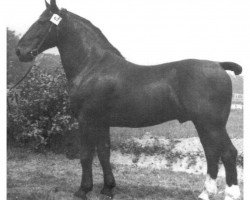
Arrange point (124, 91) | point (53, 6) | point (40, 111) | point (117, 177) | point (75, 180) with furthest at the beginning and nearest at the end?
point (40, 111) < point (117, 177) < point (75, 180) < point (53, 6) < point (124, 91)

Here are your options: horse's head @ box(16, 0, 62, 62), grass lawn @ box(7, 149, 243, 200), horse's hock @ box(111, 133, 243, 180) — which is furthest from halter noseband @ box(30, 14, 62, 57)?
horse's hock @ box(111, 133, 243, 180)

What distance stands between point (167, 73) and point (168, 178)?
2.64m

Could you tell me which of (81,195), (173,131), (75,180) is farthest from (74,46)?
(173,131)

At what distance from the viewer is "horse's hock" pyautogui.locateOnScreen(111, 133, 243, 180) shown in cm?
770

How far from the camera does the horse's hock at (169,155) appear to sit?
770 cm

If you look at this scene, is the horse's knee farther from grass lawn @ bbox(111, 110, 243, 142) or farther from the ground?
grass lawn @ bbox(111, 110, 243, 142)

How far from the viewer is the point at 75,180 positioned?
6.23 m

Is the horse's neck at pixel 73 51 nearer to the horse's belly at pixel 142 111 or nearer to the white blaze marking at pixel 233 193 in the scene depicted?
the horse's belly at pixel 142 111

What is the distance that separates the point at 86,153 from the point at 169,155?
3.33 m

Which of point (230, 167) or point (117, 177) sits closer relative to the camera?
point (230, 167)

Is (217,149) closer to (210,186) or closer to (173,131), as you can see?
(210,186)

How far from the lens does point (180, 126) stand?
30.4ft

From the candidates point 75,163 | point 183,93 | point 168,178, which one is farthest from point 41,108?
point 183,93

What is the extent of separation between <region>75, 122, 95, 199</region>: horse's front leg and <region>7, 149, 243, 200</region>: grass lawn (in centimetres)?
22
